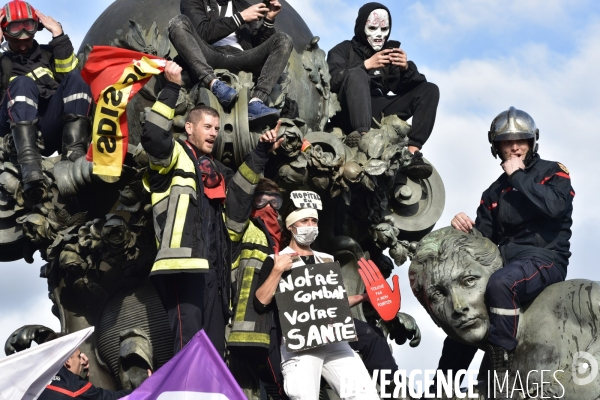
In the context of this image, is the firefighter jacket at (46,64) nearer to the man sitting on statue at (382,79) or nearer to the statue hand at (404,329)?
the man sitting on statue at (382,79)

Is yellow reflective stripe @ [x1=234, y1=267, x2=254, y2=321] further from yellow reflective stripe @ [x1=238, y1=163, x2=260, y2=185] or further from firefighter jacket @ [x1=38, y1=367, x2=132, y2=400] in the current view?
firefighter jacket @ [x1=38, y1=367, x2=132, y2=400]

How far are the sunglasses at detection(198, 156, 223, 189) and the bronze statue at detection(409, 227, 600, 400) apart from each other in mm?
2332

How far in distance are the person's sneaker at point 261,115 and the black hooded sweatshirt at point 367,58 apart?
243 cm

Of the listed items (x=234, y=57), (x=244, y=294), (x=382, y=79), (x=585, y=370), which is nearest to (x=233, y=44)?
(x=234, y=57)

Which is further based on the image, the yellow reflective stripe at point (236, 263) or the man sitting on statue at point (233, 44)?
the man sitting on statue at point (233, 44)

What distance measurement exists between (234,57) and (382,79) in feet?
7.76

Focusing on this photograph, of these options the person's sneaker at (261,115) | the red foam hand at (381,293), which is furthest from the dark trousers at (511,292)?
the person's sneaker at (261,115)

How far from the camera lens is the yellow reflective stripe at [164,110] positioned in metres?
15.6

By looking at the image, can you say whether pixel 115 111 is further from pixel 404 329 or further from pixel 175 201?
pixel 404 329

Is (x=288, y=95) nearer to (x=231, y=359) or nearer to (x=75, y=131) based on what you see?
(x=75, y=131)

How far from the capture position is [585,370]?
629 inches

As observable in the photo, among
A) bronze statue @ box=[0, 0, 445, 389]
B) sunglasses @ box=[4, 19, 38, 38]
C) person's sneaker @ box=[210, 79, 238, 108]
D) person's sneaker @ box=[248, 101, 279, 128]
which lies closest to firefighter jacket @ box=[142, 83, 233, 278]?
bronze statue @ box=[0, 0, 445, 389]

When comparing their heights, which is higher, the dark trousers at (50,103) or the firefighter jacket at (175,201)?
the dark trousers at (50,103)

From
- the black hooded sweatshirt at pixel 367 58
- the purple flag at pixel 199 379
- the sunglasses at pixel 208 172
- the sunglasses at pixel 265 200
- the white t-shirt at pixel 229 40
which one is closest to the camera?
the purple flag at pixel 199 379
